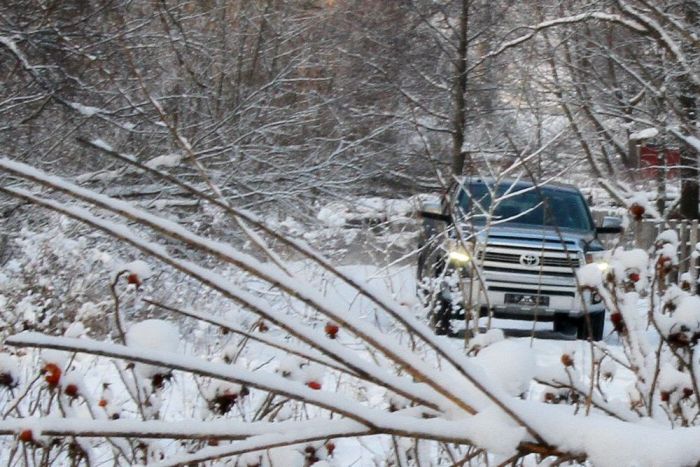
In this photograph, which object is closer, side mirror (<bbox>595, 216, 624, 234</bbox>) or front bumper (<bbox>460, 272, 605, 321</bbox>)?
side mirror (<bbox>595, 216, 624, 234</bbox>)

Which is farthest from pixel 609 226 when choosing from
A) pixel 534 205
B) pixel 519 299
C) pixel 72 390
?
pixel 72 390

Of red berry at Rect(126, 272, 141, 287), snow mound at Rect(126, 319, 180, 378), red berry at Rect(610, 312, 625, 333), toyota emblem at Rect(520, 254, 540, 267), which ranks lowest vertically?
toyota emblem at Rect(520, 254, 540, 267)

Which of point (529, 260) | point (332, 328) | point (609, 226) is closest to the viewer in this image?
point (332, 328)

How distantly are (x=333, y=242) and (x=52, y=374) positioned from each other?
34.0ft

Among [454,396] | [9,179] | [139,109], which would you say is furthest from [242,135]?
[454,396]

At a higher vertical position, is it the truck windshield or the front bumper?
the truck windshield

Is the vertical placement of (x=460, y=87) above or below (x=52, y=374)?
above

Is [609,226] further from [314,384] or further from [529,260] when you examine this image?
[314,384]

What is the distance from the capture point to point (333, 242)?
12.3m

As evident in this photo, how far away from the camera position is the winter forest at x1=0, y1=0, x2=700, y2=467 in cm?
88

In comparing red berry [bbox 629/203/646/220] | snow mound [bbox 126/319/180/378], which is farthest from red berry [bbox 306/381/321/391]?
red berry [bbox 629/203/646/220]

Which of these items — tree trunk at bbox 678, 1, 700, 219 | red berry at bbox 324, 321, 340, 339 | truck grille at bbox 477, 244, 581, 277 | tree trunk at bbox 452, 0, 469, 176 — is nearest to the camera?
red berry at bbox 324, 321, 340, 339

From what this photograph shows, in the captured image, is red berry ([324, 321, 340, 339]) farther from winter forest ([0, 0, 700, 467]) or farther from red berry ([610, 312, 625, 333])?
red berry ([610, 312, 625, 333])

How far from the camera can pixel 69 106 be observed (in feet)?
32.5
